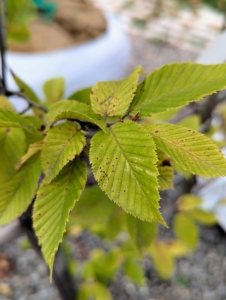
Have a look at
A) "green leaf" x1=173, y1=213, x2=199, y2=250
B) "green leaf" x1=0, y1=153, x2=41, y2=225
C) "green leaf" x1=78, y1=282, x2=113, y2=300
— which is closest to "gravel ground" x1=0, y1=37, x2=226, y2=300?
"green leaf" x1=78, y1=282, x2=113, y2=300

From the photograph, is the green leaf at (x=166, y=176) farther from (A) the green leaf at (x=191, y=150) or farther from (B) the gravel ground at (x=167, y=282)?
(B) the gravel ground at (x=167, y=282)

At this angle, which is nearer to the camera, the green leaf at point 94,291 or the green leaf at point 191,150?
the green leaf at point 191,150

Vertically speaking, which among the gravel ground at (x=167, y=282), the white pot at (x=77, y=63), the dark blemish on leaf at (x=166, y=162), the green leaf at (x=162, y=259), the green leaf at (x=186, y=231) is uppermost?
the dark blemish on leaf at (x=166, y=162)

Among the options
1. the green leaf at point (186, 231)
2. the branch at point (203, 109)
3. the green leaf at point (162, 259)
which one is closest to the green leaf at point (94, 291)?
the green leaf at point (162, 259)

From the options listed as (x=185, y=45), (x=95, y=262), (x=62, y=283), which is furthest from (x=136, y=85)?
(x=185, y=45)

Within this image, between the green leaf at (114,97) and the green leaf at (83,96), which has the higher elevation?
the green leaf at (114,97)

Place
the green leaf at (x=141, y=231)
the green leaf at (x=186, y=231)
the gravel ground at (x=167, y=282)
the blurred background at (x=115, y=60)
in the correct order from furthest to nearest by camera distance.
A: 1. the gravel ground at (x=167, y=282)
2. the blurred background at (x=115, y=60)
3. the green leaf at (x=186, y=231)
4. the green leaf at (x=141, y=231)
